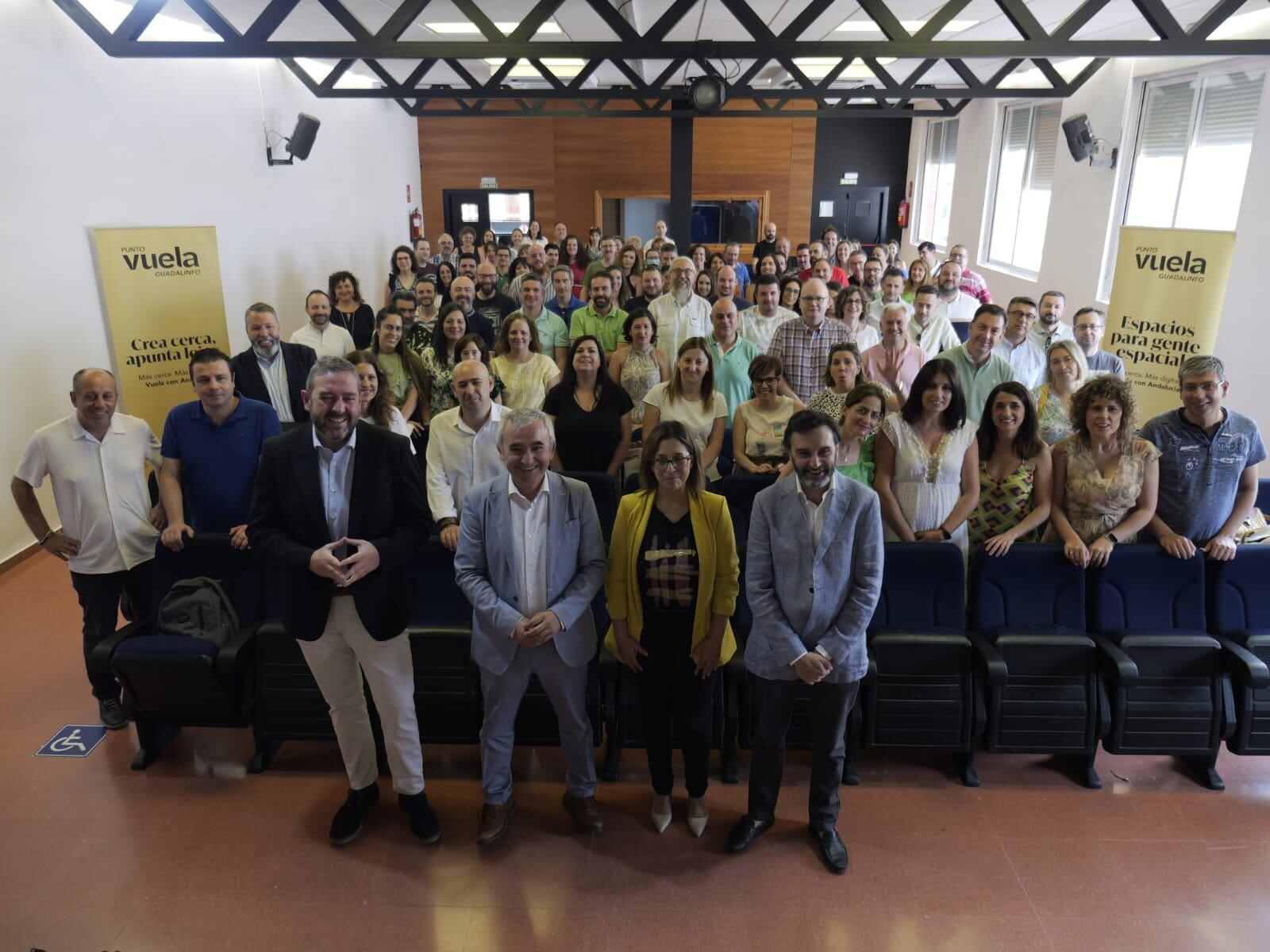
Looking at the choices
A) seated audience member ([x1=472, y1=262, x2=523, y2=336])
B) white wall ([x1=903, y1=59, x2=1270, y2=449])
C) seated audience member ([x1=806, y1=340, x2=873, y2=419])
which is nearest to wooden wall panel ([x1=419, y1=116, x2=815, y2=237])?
white wall ([x1=903, y1=59, x2=1270, y2=449])

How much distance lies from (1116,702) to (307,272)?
9653mm

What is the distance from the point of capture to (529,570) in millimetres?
2891

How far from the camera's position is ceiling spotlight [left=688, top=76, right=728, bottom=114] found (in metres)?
8.09

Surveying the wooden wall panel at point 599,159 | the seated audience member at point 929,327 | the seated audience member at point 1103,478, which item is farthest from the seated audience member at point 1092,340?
the wooden wall panel at point 599,159

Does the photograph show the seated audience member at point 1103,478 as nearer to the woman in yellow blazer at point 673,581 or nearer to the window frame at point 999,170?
the woman in yellow blazer at point 673,581

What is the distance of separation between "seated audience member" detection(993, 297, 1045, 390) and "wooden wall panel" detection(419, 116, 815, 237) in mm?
11201

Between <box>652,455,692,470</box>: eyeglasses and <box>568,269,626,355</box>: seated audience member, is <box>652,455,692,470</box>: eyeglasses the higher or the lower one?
the lower one

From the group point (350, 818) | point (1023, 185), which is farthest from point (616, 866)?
point (1023, 185)

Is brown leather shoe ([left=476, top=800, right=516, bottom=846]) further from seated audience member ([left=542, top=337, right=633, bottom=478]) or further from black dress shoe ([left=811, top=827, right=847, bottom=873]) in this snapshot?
seated audience member ([left=542, top=337, right=633, bottom=478])

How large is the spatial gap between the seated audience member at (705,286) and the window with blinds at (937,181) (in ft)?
31.5

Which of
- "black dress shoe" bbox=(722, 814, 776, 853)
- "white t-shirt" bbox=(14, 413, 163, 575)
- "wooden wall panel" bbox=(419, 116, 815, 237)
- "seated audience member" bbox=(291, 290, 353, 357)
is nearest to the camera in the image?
"black dress shoe" bbox=(722, 814, 776, 853)

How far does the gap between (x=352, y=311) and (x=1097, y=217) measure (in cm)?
853

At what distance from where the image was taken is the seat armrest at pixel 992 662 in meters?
3.28

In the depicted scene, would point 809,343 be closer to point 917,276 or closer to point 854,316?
point 854,316
